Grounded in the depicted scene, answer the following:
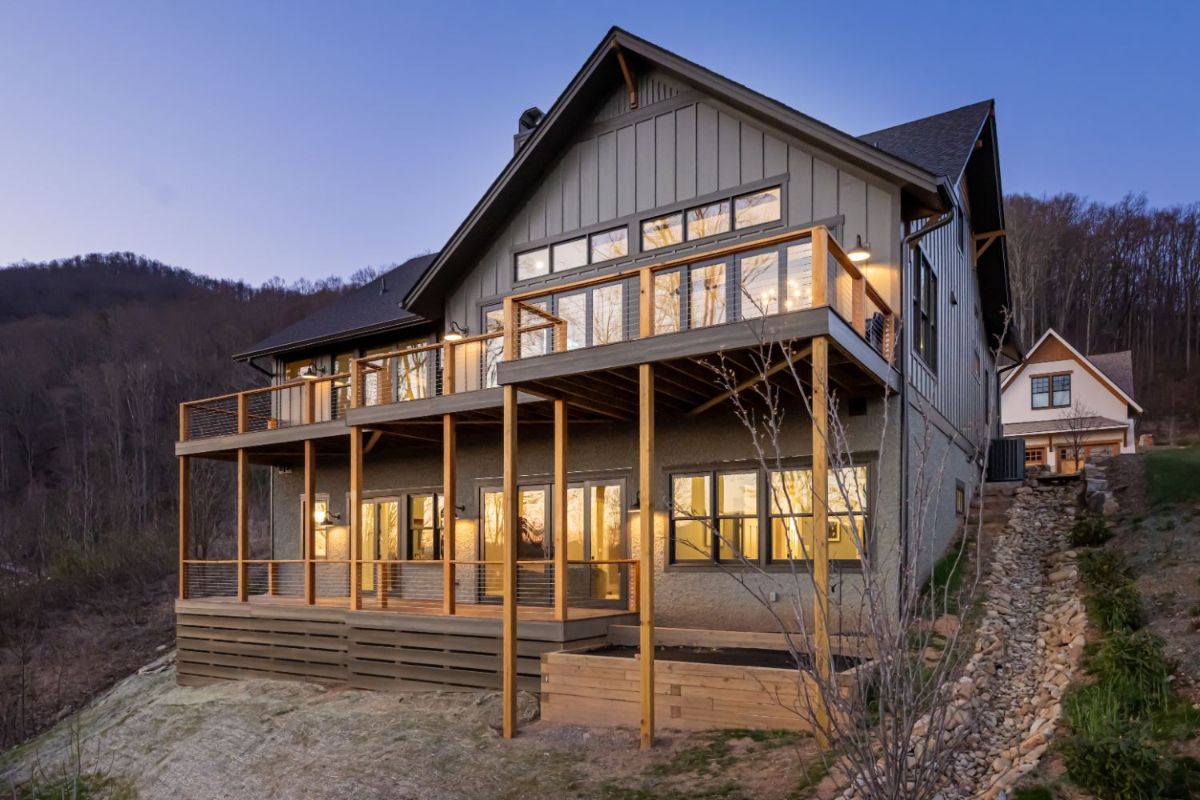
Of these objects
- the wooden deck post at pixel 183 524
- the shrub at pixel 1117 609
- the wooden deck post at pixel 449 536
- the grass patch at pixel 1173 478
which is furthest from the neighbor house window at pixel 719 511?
the wooden deck post at pixel 183 524

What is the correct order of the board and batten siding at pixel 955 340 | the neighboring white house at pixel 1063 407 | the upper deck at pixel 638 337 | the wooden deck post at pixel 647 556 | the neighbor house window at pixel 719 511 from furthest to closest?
the neighboring white house at pixel 1063 407 → the board and batten siding at pixel 955 340 → the neighbor house window at pixel 719 511 → the upper deck at pixel 638 337 → the wooden deck post at pixel 647 556

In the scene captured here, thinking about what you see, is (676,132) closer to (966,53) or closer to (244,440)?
(244,440)

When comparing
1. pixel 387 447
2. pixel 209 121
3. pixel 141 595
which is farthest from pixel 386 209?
pixel 387 447

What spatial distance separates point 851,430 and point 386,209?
149m

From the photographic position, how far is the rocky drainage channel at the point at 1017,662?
6371mm

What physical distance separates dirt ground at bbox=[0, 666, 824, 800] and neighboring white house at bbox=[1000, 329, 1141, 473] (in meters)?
22.7

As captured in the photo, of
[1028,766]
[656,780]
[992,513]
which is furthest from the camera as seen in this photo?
[992,513]

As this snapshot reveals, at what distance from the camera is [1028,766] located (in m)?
6.13

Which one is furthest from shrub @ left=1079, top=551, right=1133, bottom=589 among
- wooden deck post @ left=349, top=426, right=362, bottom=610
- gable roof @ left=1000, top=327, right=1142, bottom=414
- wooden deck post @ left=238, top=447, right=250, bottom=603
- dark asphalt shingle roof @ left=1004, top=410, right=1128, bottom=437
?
dark asphalt shingle roof @ left=1004, top=410, right=1128, bottom=437

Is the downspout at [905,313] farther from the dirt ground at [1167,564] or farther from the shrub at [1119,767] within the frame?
the shrub at [1119,767]

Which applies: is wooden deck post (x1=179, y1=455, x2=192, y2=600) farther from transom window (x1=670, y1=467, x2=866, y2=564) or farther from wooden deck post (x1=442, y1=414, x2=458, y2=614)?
transom window (x1=670, y1=467, x2=866, y2=564)

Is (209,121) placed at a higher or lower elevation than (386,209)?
lower

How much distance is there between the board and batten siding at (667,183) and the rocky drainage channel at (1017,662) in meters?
4.15

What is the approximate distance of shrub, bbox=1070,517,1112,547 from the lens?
12.1m
